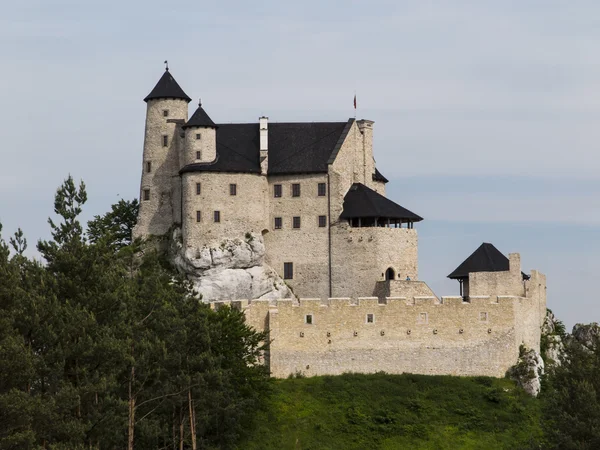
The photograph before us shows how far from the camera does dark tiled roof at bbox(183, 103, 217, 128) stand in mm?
90688

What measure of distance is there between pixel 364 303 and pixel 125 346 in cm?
2290

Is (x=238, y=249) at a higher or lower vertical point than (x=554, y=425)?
higher

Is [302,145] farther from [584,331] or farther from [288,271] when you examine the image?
[584,331]

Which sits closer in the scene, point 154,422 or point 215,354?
point 154,422

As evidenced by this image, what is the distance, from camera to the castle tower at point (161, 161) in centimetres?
9219

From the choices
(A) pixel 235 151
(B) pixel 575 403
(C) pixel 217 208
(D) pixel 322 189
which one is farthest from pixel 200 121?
(B) pixel 575 403

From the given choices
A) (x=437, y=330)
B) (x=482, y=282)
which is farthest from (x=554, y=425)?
(x=482, y=282)

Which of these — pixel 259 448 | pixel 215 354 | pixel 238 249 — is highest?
pixel 238 249

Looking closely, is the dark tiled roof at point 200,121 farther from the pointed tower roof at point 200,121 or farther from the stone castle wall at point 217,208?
the stone castle wall at point 217,208

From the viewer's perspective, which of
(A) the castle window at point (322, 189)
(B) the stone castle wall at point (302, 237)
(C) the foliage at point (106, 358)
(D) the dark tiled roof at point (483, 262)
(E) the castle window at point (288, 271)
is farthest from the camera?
(A) the castle window at point (322, 189)

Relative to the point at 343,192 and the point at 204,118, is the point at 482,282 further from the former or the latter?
the point at 204,118

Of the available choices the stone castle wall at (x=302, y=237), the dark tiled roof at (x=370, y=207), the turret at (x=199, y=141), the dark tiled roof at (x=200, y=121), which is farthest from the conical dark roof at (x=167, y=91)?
the dark tiled roof at (x=370, y=207)

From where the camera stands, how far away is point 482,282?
8306cm

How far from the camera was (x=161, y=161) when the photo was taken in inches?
3644
